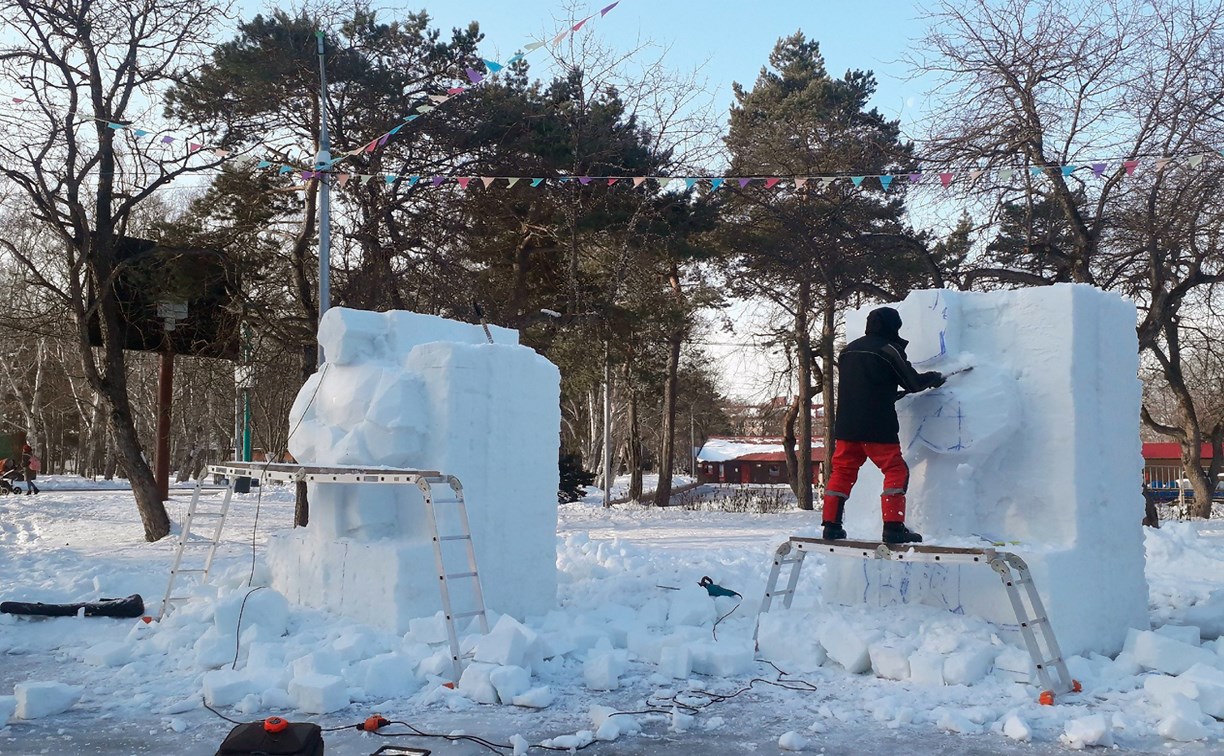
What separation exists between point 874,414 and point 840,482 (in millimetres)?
483

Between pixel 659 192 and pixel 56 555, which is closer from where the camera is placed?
pixel 56 555

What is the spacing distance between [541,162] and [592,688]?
37.0 feet

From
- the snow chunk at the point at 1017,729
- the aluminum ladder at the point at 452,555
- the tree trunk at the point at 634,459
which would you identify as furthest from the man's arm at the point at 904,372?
the tree trunk at the point at 634,459

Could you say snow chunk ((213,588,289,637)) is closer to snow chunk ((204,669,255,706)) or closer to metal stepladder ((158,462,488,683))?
metal stepladder ((158,462,488,683))

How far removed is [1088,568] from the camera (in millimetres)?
5578

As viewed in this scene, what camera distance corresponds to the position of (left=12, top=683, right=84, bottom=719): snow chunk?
15.1 ft

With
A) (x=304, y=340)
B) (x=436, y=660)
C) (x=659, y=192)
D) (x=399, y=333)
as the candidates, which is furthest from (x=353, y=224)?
(x=436, y=660)

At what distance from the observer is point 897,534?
5.38 m

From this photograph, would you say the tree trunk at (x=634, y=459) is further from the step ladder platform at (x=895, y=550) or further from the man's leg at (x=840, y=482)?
the step ladder platform at (x=895, y=550)

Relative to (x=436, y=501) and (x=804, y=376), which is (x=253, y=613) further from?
(x=804, y=376)

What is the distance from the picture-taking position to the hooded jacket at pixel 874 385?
5.63m

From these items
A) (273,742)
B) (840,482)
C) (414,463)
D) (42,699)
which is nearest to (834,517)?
(840,482)

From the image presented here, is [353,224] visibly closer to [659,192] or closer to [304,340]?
[304,340]

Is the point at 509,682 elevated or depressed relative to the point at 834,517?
depressed
